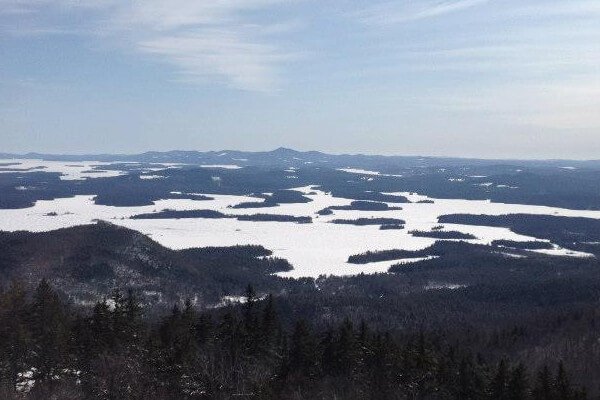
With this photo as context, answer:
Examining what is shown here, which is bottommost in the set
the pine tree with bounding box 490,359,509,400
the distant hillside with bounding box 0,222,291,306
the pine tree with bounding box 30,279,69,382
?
the distant hillside with bounding box 0,222,291,306

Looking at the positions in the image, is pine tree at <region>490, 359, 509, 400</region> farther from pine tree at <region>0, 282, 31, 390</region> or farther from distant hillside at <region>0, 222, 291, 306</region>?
distant hillside at <region>0, 222, 291, 306</region>

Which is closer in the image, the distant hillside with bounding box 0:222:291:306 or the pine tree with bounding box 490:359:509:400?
the pine tree with bounding box 490:359:509:400

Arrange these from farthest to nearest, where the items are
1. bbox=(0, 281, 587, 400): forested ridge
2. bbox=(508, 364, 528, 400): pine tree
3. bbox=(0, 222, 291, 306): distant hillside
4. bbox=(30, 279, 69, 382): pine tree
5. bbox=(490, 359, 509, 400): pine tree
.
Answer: bbox=(0, 222, 291, 306): distant hillside
bbox=(30, 279, 69, 382): pine tree
bbox=(490, 359, 509, 400): pine tree
bbox=(508, 364, 528, 400): pine tree
bbox=(0, 281, 587, 400): forested ridge

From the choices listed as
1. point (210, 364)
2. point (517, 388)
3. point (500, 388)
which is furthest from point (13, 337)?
point (517, 388)

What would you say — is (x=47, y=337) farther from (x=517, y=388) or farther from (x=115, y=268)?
(x=115, y=268)

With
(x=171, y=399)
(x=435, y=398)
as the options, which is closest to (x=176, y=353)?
(x=171, y=399)

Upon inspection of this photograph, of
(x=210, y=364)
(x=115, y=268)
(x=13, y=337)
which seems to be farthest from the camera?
(x=115, y=268)

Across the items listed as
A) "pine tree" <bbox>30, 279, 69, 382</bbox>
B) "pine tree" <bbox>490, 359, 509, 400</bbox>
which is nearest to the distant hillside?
"pine tree" <bbox>30, 279, 69, 382</bbox>

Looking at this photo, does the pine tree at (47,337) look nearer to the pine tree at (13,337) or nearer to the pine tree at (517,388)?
the pine tree at (13,337)

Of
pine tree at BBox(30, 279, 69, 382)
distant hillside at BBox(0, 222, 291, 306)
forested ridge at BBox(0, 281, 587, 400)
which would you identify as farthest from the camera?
distant hillside at BBox(0, 222, 291, 306)
